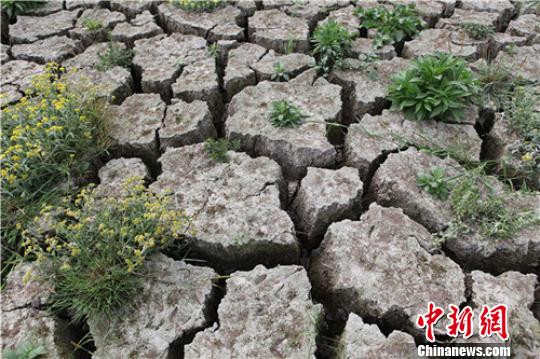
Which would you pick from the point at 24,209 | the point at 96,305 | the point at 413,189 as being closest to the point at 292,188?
the point at 413,189

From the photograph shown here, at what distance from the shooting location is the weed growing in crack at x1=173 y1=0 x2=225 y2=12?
4234mm

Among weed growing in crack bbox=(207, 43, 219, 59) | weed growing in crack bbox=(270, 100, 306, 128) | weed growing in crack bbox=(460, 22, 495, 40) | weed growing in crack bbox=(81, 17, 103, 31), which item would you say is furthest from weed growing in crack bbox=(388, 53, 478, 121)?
weed growing in crack bbox=(81, 17, 103, 31)

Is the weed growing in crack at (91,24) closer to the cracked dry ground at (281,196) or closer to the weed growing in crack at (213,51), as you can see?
the cracked dry ground at (281,196)

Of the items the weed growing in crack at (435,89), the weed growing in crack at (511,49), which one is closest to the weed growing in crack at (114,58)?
the weed growing in crack at (435,89)

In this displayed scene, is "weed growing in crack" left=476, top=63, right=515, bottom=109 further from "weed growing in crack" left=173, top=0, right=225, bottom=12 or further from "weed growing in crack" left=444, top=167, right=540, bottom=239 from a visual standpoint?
"weed growing in crack" left=173, top=0, right=225, bottom=12

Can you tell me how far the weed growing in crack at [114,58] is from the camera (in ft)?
12.2

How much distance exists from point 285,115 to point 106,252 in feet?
4.98

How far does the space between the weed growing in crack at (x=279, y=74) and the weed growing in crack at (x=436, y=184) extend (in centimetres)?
144

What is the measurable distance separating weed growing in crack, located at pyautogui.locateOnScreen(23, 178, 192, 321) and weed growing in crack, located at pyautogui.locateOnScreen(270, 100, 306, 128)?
3.38ft

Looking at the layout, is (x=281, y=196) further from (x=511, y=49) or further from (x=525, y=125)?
(x=511, y=49)

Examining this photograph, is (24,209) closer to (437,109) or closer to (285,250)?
(285,250)

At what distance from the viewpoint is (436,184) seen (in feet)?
8.48

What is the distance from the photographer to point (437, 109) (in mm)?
3043

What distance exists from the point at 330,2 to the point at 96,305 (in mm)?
3727
